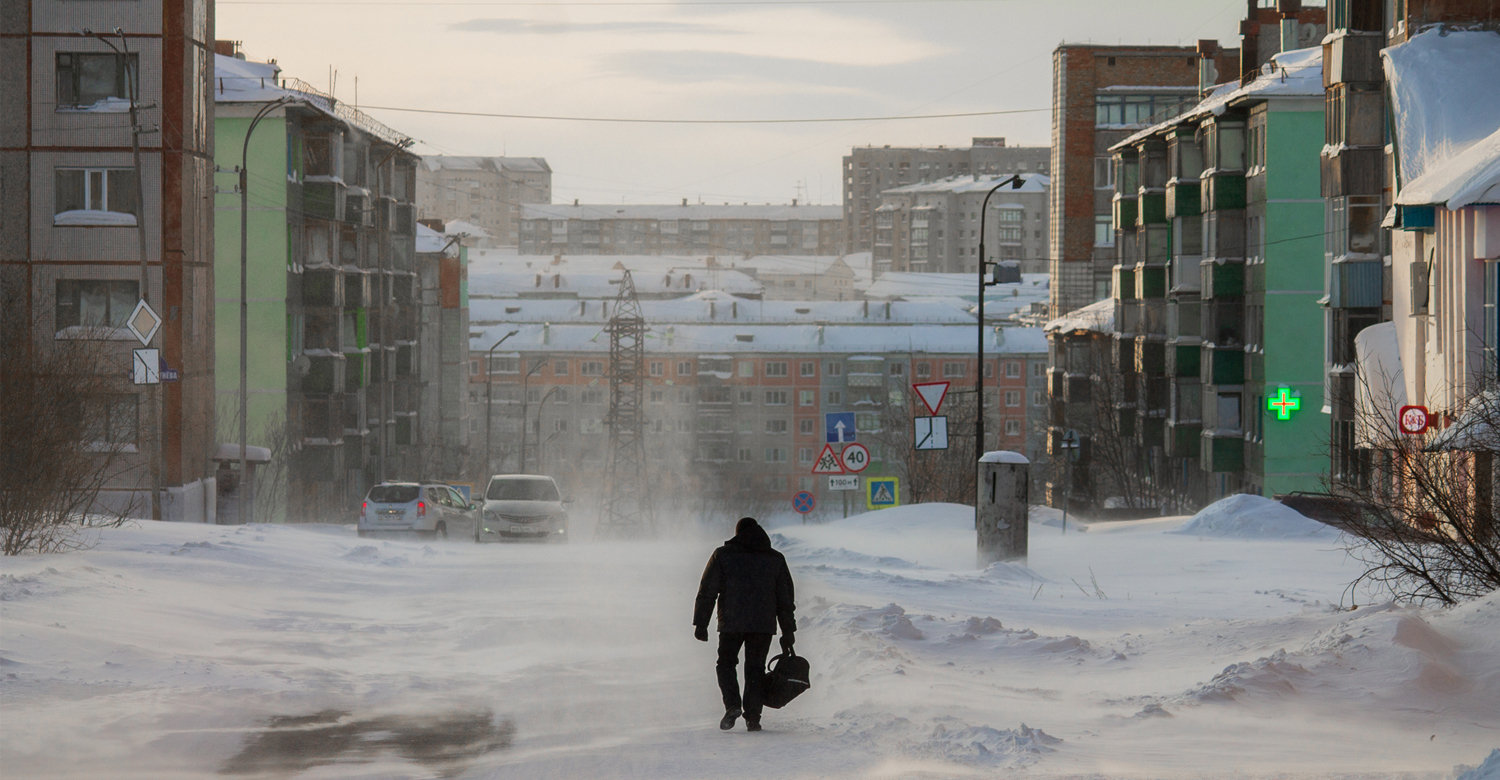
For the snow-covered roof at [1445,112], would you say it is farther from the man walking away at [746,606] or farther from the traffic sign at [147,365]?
the traffic sign at [147,365]

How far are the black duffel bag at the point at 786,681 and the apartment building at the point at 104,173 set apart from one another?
116ft

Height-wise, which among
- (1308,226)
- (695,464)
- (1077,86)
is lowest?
(695,464)

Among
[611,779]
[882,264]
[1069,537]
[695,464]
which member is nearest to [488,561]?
[1069,537]

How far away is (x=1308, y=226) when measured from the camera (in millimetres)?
50969

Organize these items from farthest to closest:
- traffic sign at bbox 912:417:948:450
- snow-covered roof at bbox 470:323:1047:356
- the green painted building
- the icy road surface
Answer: snow-covered roof at bbox 470:323:1047:356
the green painted building
traffic sign at bbox 912:417:948:450
the icy road surface

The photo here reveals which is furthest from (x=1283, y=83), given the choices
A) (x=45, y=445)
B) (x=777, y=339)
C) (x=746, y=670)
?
(x=777, y=339)

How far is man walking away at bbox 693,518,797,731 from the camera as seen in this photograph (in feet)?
32.5

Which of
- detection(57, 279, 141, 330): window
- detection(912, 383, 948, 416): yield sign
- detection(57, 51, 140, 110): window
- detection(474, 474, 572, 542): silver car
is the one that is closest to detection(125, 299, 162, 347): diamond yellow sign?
detection(474, 474, 572, 542): silver car


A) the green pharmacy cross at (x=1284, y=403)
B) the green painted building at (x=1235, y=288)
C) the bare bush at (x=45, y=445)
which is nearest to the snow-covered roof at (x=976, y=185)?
the green painted building at (x=1235, y=288)

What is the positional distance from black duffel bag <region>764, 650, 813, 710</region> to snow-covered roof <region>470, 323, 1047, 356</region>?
4182 inches

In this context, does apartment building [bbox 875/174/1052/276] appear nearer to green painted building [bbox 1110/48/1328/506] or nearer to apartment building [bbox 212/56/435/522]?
green painted building [bbox 1110/48/1328/506]

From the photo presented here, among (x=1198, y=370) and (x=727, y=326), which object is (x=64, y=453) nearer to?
(x=1198, y=370)

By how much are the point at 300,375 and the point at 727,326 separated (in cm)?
6433

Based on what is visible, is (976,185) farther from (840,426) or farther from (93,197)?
(840,426)
